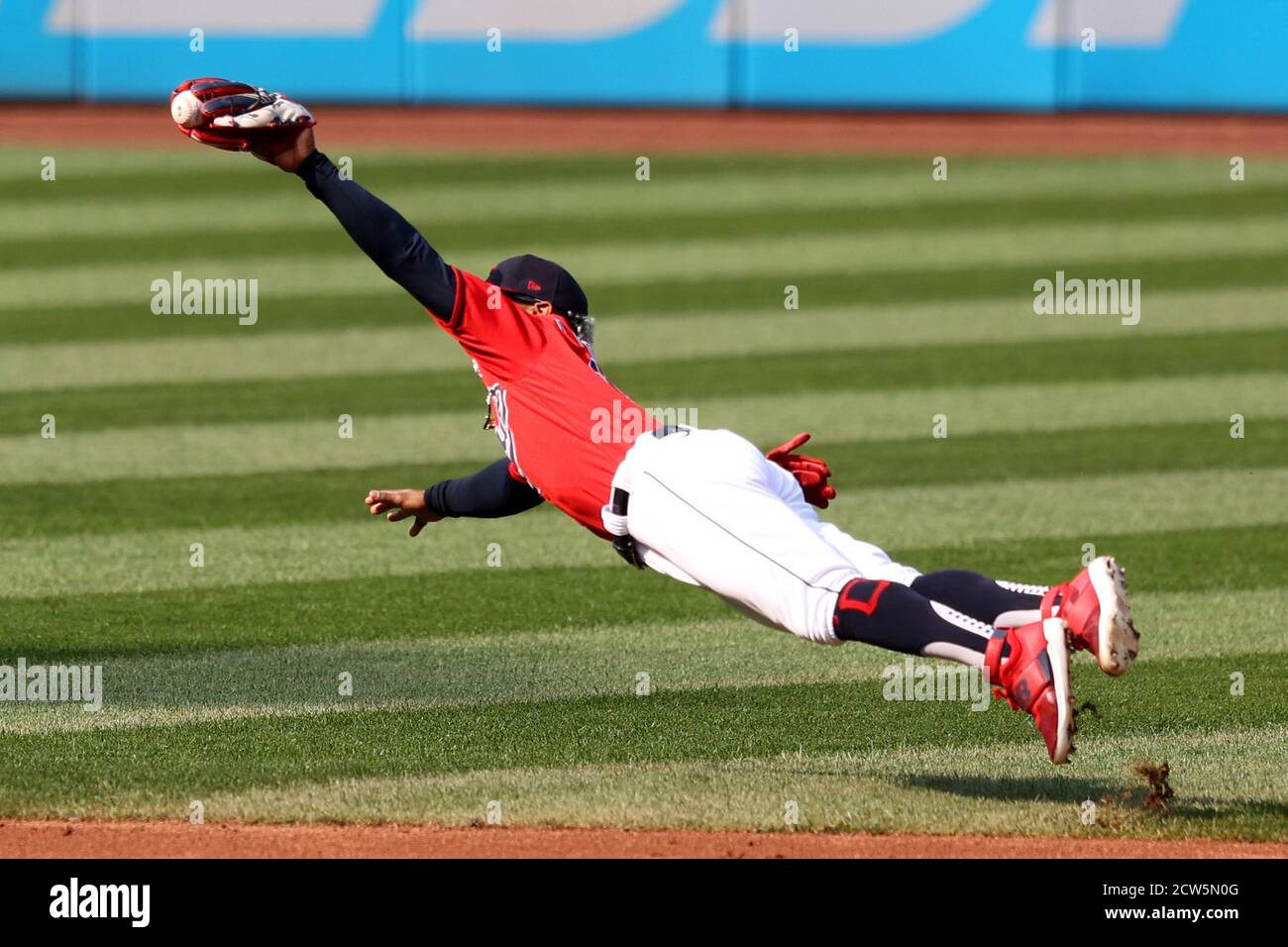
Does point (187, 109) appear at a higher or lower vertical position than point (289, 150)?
higher

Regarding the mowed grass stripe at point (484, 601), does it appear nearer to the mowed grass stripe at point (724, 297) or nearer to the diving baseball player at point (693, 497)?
the diving baseball player at point (693, 497)

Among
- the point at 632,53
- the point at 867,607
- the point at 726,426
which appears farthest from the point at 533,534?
the point at 632,53

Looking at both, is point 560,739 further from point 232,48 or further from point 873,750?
point 232,48

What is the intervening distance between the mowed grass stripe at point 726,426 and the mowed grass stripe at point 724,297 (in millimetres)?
2271

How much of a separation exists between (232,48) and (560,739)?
1609cm

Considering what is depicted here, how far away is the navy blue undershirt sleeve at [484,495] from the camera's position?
612cm

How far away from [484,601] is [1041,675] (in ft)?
12.0

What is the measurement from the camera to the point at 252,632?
7.59 meters

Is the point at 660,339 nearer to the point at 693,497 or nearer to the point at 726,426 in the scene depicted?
the point at 726,426

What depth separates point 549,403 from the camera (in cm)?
550

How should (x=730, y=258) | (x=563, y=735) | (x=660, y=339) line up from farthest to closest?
(x=730, y=258) < (x=660, y=339) < (x=563, y=735)

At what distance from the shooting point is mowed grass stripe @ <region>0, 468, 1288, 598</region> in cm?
851

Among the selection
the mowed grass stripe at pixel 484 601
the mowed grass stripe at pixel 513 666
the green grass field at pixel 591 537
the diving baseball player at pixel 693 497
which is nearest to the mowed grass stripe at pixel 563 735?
the green grass field at pixel 591 537

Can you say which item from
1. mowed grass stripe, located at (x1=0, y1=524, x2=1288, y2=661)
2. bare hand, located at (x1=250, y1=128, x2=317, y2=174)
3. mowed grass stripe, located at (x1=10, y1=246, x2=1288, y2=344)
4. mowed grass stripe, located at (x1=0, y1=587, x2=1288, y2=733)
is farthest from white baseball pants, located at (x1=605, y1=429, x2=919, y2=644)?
mowed grass stripe, located at (x1=10, y1=246, x2=1288, y2=344)
